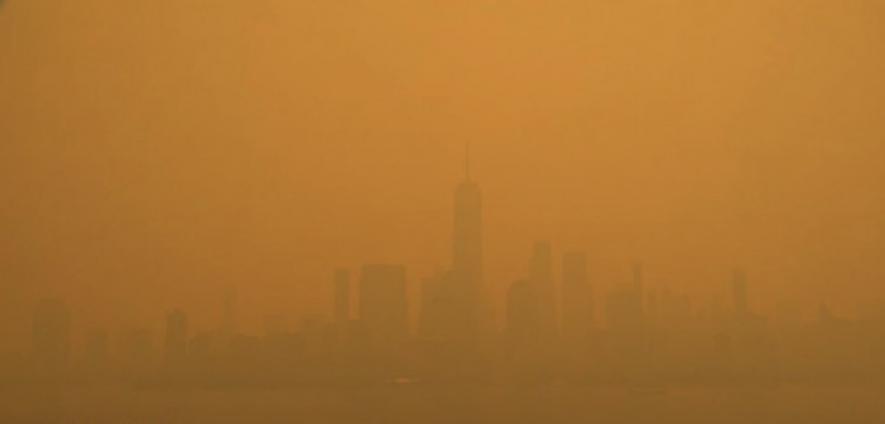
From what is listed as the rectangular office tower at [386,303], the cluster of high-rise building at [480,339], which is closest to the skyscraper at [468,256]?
the cluster of high-rise building at [480,339]

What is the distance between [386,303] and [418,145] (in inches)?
14.3

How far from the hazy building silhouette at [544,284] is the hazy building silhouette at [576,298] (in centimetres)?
2

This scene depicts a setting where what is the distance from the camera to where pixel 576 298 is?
2281 millimetres

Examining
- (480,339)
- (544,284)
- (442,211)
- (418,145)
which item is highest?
(418,145)

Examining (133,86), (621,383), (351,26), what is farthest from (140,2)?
(621,383)

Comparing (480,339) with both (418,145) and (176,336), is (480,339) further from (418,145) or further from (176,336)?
(176,336)

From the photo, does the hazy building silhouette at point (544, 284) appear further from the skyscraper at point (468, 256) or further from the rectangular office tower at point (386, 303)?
the rectangular office tower at point (386, 303)

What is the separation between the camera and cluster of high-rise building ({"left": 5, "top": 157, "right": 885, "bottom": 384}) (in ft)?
7.41

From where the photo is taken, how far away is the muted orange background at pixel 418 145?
2293mm

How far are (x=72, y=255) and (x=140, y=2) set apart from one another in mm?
606

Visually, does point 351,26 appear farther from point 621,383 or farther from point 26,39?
point 621,383

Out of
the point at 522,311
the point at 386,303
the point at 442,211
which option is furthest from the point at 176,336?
the point at 522,311

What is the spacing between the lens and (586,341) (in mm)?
2283

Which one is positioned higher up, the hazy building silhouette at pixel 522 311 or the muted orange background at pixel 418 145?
the muted orange background at pixel 418 145
